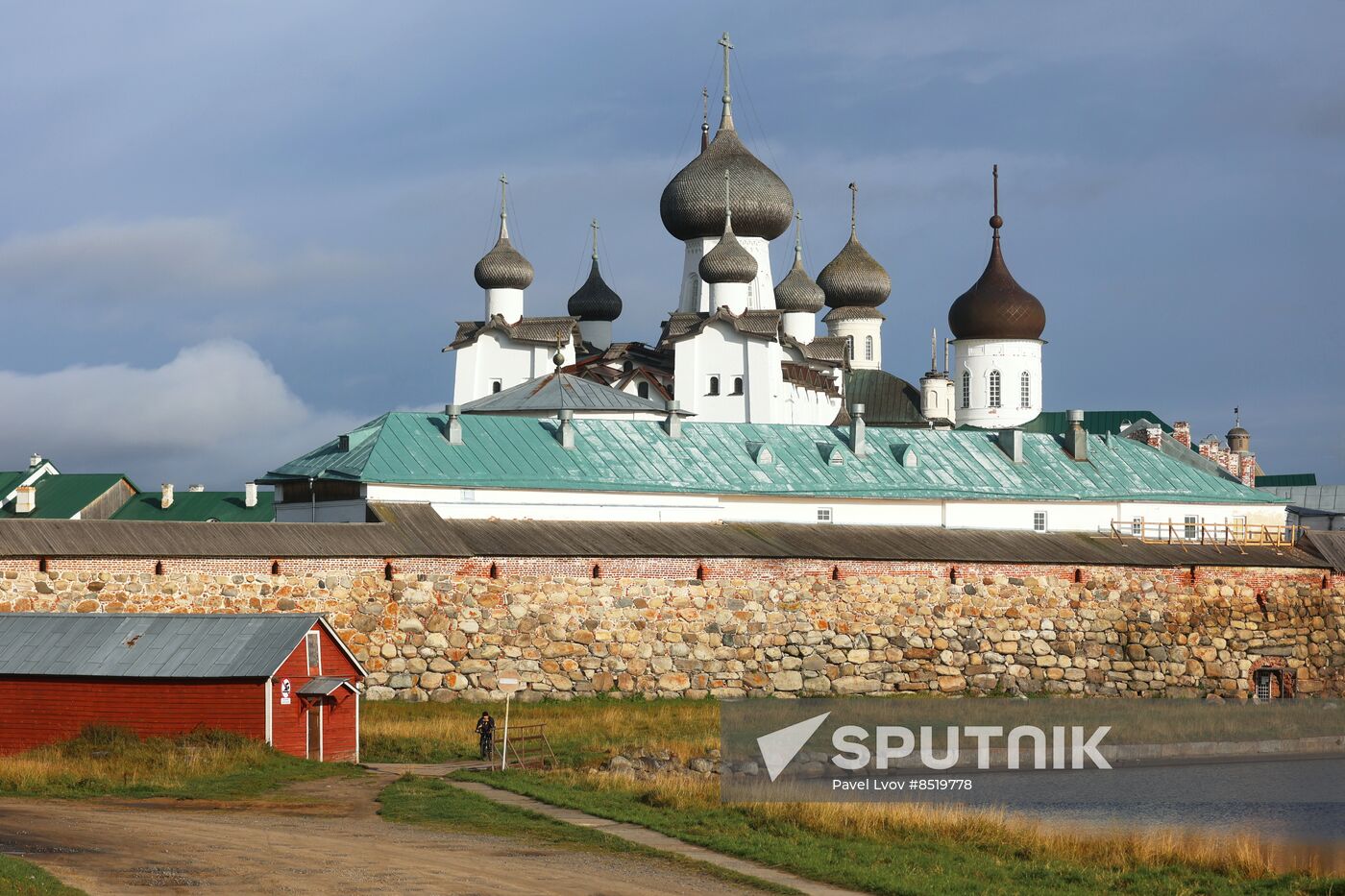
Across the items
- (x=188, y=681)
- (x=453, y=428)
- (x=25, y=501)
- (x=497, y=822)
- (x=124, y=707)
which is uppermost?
(x=453, y=428)

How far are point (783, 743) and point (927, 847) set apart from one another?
9.40 metres

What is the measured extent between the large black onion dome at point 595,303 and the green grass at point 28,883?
47835mm

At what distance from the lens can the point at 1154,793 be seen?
2805 centimetres

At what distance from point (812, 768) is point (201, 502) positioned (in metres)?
36.1

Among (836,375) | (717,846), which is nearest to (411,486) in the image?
(717,846)

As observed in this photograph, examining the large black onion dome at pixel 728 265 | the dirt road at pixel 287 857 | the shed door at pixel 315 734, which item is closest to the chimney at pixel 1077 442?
the large black onion dome at pixel 728 265

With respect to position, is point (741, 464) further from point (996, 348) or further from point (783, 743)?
point (996, 348)

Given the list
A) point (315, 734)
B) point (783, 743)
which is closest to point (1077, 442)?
point (783, 743)

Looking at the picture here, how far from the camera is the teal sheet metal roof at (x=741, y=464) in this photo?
3934cm

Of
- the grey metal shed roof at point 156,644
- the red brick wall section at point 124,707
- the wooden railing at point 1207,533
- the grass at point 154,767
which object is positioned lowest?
the grass at point 154,767

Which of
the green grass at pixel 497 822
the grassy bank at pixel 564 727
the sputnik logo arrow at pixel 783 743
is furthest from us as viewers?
the sputnik logo arrow at pixel 783 743

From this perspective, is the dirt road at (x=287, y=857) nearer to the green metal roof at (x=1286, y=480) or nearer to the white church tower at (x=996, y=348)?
the white church tower at (x=996, y=348)

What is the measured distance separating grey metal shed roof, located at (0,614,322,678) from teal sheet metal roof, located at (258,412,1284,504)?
11408 mm

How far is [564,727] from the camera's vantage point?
97.6 feet
